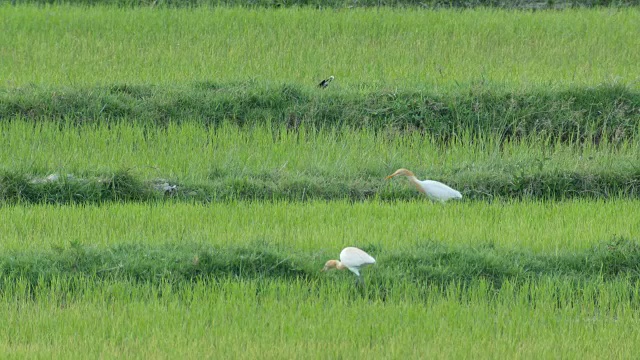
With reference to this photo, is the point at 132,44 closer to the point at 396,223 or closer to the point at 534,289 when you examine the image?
the point at 396,223

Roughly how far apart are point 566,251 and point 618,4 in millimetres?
8159

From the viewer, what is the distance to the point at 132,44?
1027cm

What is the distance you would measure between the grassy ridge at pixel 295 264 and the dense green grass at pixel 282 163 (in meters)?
1.68

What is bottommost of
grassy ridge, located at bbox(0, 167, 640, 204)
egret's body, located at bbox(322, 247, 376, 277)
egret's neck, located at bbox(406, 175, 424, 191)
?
grassy ridge, located at bbox(0, 167, 640, 204)

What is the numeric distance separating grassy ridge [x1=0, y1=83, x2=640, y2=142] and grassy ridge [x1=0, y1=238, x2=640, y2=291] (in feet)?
10.7

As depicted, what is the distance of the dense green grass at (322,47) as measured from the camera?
929cm

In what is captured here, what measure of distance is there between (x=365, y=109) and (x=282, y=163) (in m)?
1.34

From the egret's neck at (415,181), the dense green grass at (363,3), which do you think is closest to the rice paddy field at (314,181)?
the egret's neck at (415,181)

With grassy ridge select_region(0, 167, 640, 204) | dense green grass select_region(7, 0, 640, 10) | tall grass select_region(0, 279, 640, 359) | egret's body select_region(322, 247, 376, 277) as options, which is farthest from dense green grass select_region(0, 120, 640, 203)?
dense green grass select_region(7, 0, 640, 10)

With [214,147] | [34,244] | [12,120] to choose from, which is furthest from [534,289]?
[12,120]

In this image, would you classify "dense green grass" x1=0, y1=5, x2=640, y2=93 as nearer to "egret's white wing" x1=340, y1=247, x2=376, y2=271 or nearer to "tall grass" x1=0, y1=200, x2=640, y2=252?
"tall grass" x1=0, y1=200, x2=640, y2=252

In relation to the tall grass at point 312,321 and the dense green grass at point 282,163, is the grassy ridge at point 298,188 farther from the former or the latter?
the tall grass at point 312,321

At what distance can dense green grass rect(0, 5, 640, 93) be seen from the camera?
9289 mm

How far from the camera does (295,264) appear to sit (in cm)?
508
